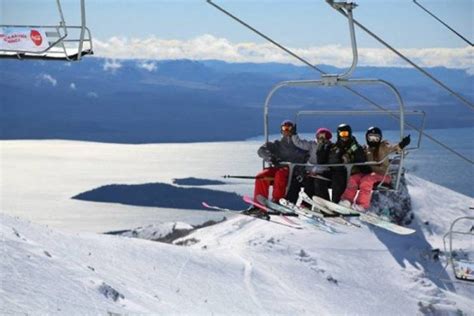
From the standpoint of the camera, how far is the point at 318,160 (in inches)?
667

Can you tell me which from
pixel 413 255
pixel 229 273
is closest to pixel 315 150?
pixel 229 273

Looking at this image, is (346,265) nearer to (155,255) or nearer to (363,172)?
(155,255)

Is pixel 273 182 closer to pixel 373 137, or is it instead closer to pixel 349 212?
pixel 349 212

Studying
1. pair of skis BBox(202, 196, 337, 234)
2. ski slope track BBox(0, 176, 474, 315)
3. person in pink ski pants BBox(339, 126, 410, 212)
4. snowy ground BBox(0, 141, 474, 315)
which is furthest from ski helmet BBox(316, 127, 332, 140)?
snowy ground BBox(0, 141, 474, 315)

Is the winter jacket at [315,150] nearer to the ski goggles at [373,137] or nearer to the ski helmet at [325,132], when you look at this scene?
the ski helmet at [325,132]

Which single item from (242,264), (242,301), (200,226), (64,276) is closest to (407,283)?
(242,264)

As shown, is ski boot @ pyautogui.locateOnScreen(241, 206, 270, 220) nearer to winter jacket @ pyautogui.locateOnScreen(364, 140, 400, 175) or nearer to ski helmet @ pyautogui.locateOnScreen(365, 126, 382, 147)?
winter jacket @ pyautogui.locateOnScreen(364, 140, 400, 175)

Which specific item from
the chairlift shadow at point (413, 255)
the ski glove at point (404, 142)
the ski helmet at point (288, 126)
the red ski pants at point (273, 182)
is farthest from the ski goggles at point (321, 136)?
the chairlift shadow at point (413, 255)

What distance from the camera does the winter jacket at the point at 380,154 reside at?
16344 millimetres

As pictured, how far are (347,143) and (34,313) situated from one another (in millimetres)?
24506

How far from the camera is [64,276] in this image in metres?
48.3

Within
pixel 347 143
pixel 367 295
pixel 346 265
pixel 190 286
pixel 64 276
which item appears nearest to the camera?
pixel 347 143

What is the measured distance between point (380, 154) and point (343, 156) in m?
0.67

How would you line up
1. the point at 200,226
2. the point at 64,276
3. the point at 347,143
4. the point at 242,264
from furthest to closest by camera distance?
the point at 200,226, the point at 242,264, the point at 64,276, the point at 347,143
